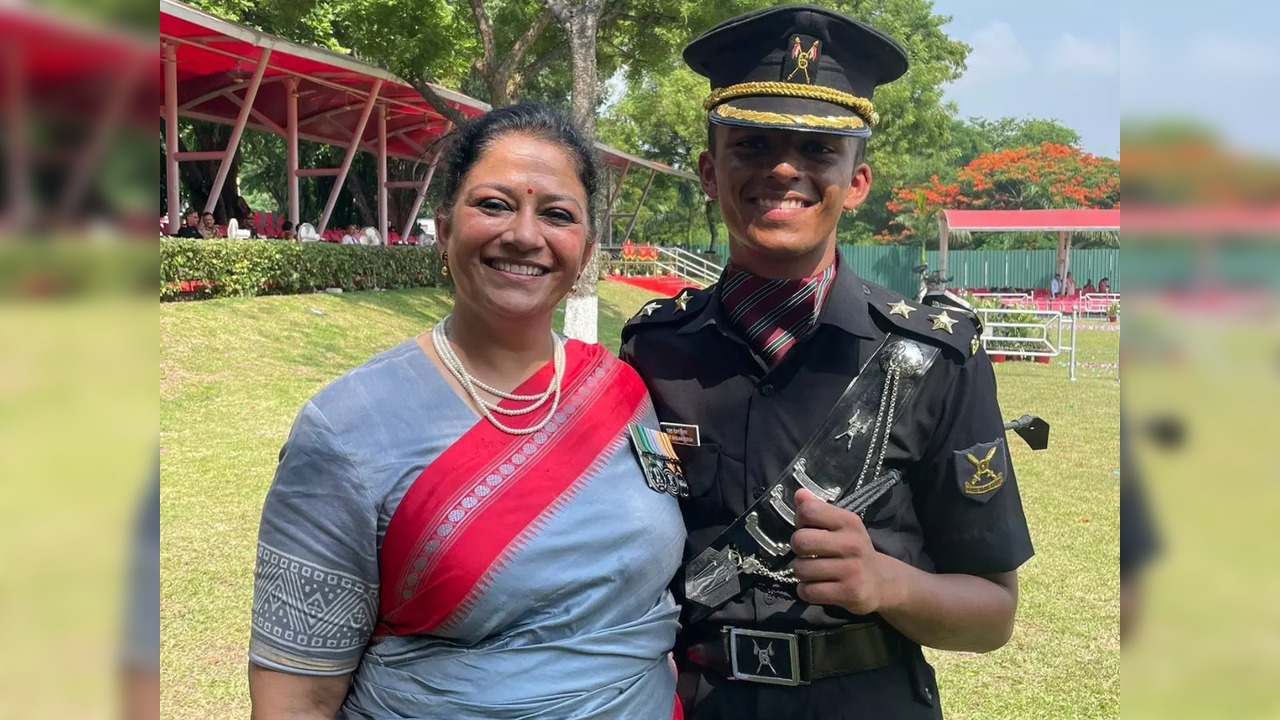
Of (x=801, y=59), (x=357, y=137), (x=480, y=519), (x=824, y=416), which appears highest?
(x=357, y=137)

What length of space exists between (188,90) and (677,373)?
56.4ft

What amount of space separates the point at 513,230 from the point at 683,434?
547 mm

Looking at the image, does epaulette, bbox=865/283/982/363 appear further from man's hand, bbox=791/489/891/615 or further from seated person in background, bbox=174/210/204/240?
seated person in background, bbox=174/210/204/240

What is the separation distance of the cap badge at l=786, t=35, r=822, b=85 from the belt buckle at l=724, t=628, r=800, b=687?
3.45ft

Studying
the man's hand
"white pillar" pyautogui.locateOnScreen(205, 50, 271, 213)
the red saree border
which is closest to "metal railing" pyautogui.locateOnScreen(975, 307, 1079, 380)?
"white pillar" pyautogui.locateOnScreen(205, 50, 271, 213)

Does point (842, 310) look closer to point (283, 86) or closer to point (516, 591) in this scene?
point (516, 591)

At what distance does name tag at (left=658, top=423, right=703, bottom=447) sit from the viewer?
77.2 inches

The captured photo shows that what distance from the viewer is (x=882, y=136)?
92.6 ft

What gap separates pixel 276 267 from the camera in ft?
43.3

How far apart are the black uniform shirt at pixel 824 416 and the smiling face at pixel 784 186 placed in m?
0.18

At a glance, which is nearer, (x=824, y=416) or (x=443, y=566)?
(x=443, y=566)
